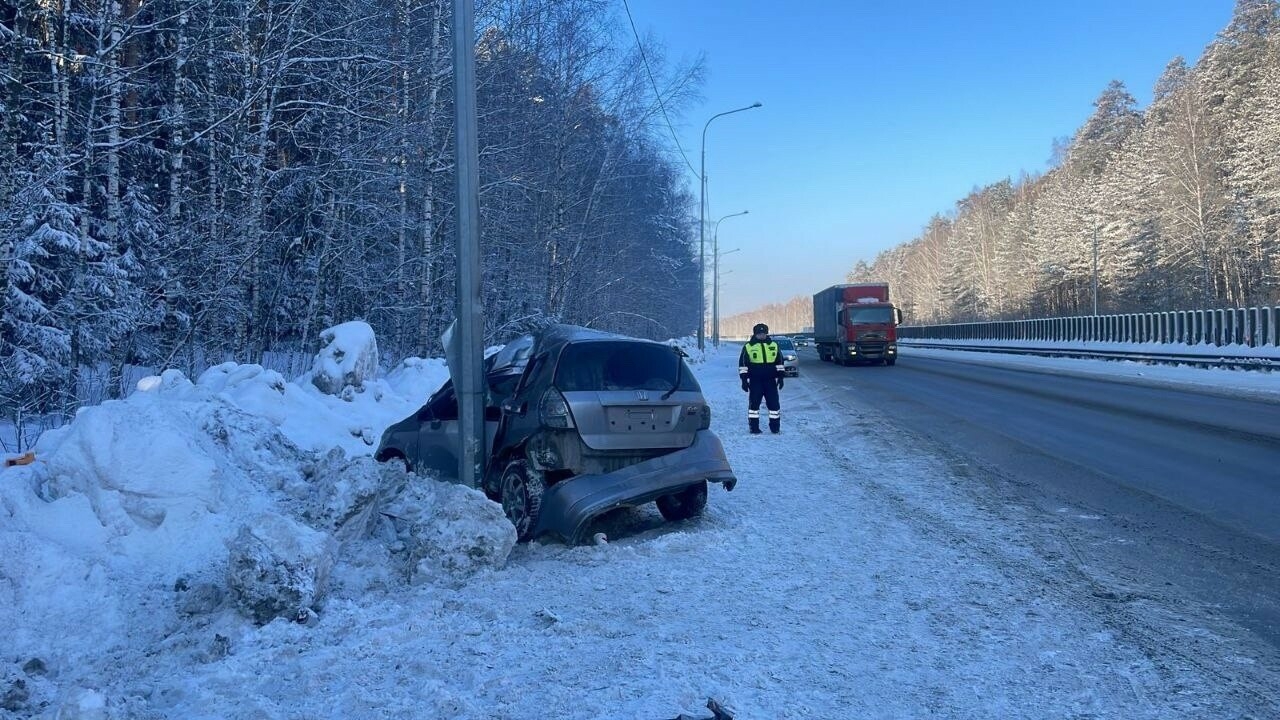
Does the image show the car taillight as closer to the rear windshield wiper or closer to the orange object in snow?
the rear windshield wiper

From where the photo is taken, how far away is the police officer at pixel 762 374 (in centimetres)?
1347

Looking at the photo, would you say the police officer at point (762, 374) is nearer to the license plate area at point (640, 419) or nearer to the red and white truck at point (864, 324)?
the license plate area at point (640, 419)

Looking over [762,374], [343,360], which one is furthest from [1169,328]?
[343,360]

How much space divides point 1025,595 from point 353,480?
431cm

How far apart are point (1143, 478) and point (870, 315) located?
92.0 feet

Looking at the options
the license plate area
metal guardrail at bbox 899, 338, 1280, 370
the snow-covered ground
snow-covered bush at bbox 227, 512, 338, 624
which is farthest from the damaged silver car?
metal guardrail at bbox 899, 338, 1280, 370

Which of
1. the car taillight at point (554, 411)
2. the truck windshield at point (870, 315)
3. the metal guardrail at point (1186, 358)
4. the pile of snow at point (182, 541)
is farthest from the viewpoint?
the truck windshield at point (870, 315)

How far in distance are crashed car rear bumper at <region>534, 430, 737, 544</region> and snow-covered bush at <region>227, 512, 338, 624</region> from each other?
6.18ft

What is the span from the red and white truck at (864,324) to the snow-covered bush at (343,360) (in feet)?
87.0

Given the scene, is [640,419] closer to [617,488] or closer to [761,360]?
[617,488]

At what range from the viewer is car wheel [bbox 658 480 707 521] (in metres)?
7.23

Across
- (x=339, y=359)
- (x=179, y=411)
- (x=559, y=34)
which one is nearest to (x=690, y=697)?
(x=179, y=411)

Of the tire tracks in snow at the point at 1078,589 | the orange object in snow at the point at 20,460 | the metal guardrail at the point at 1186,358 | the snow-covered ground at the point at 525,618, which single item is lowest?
the tire tracks in snow at the point at 1078,589

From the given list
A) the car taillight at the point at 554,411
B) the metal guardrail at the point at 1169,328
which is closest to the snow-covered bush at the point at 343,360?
the car taillight at the point at 554,411
